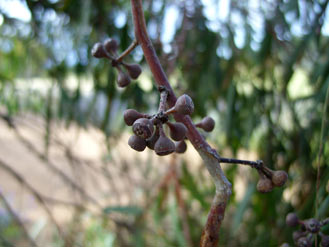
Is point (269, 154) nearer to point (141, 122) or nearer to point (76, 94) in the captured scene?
point (76, 94)

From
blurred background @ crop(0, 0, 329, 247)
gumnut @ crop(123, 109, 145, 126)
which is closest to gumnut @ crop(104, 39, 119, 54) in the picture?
gumnut @ crop(123, 109, 145, 126)

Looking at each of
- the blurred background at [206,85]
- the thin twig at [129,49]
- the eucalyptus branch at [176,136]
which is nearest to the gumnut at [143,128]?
the eucalyptus branch at [176,136]

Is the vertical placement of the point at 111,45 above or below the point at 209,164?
above

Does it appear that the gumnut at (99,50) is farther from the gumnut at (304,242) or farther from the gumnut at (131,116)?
the gumnut at (304,242)

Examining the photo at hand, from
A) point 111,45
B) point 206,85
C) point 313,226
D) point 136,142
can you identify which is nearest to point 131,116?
point 136,142

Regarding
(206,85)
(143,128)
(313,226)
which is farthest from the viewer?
(206,85)

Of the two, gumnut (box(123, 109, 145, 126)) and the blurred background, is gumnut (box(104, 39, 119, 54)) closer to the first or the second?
gumnut (box(123, 109, 145, 126))

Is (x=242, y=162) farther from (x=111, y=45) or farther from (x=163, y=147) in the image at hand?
(x=111, y=45)

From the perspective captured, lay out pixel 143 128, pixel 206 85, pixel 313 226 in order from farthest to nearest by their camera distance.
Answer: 1. pixel 206 85
2. pixel 313 226
3. pixel 143 128
